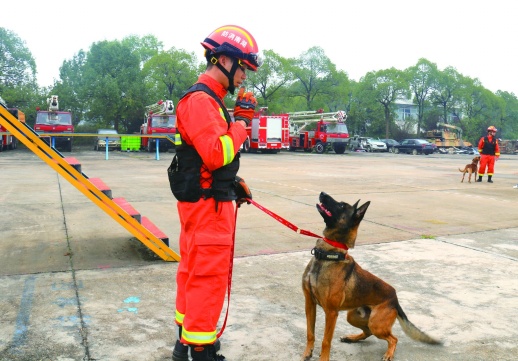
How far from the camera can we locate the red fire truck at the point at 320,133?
111 ft

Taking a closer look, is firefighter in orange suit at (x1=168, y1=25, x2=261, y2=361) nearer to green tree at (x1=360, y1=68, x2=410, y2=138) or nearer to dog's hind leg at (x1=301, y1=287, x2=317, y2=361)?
dog's hind leg at (x1=301, y1=287, x2=317, y2=361)

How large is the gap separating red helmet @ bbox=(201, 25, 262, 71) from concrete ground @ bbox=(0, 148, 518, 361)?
1.81m

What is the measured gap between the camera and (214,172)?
2611 mm

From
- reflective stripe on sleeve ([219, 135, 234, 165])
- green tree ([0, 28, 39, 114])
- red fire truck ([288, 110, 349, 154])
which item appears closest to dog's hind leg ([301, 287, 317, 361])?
reflective stripe on sleeve ([219, 135, 234, 165])

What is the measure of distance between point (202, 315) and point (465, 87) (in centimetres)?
6526

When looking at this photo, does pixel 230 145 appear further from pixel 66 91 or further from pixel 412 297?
pixel 66 91

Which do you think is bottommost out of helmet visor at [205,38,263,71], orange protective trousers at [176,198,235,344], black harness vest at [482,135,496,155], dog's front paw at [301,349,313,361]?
dog's front paw at [301,349,313,361]

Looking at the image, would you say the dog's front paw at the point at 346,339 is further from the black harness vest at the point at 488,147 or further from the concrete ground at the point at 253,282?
the black harness vest at the point at 488,147

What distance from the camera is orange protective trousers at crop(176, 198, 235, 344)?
2533 mm

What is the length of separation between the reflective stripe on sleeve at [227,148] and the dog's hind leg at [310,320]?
1.00 meters

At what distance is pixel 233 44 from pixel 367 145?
4356 centimetres

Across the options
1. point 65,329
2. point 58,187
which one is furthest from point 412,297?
point 58,187

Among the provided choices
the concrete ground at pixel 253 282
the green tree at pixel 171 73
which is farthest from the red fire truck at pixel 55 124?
the concrete ground at pixel 253 282

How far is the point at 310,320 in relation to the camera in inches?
117
